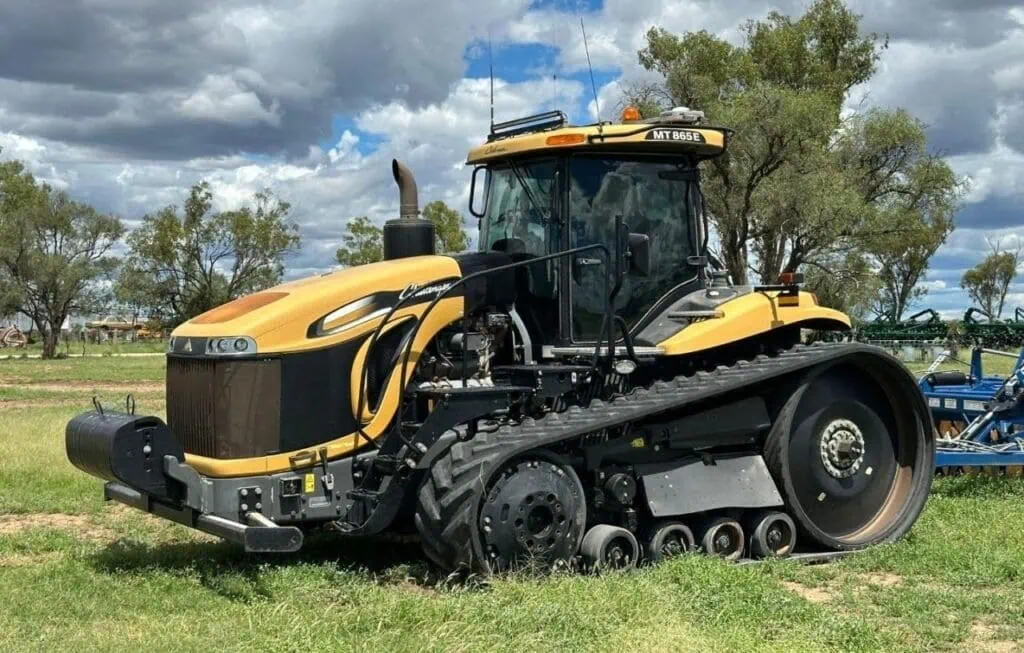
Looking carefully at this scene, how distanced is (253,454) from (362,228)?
55196 mm

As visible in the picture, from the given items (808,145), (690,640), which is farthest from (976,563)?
(808,145)

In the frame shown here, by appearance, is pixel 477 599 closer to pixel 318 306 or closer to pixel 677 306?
pixel 318 306

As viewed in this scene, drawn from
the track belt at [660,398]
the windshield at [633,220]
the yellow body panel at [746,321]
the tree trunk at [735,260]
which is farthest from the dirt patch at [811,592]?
the tree trunk at [735,260]

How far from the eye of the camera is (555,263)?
823 cm

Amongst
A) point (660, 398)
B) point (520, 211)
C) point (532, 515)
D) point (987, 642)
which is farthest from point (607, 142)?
point (987, 642)

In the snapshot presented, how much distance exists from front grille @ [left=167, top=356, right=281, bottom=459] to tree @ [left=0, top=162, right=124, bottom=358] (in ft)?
161

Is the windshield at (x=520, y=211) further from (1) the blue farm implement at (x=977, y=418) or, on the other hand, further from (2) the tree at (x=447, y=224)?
(2) the tree at (x=447, y=224)

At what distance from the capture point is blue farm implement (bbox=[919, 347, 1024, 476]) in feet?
34.0

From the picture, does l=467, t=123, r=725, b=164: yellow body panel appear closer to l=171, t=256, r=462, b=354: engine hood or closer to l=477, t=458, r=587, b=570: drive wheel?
l=171, t=256, r=462, b=354: engine hood

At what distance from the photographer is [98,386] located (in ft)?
99.1

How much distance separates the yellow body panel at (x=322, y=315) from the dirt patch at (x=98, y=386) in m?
20.3

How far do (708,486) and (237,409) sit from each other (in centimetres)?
331

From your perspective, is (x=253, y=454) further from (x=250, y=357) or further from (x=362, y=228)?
(x=362, y=228)

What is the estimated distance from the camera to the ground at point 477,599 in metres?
6.05
